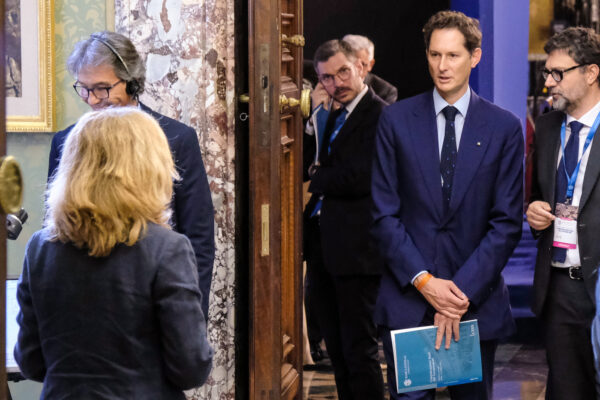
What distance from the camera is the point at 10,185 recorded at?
124cm

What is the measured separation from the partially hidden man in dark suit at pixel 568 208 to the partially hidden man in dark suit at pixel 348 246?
3.82ft

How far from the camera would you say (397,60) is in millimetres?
9297

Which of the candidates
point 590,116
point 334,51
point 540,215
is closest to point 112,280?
point 540,215

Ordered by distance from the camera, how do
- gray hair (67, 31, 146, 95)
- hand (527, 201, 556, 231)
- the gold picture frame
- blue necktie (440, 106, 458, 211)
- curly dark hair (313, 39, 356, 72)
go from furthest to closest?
curly dark hair (313, 39, 356, 72) → the gold picture frame → hand (527, 201, 556, 231) → blue necktie (440, 106, 458, 211) → gray hair (67, 31, 146, 95)

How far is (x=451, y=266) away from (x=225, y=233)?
2.83 feet

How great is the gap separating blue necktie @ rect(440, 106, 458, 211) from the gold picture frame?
152cm

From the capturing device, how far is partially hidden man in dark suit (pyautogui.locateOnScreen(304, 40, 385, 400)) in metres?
4.59

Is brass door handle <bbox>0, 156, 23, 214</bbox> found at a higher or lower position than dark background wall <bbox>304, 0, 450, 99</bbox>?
lower

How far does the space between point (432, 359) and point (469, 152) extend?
28.7 inches

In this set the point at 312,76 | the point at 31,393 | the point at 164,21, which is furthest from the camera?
the point at 312,76

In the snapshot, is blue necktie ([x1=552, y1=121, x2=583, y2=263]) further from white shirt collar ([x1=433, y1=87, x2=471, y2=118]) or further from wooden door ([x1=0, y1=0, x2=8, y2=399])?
wooden door ([x1=0, y1=0, x2=8, y2=399])

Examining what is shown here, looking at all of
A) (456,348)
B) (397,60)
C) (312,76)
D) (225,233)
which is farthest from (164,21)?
(397,60)

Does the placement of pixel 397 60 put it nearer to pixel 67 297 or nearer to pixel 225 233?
pixel 225 233

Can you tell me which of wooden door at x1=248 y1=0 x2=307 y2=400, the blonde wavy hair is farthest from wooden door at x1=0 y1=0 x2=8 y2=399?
wooden door at x1=248 y1=0 x2=307 y2=400
